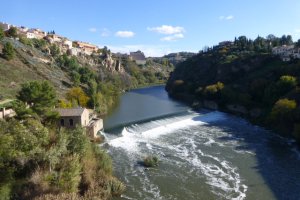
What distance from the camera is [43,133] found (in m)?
24.4

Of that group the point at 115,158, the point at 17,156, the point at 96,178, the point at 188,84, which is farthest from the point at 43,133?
the point at 188,84

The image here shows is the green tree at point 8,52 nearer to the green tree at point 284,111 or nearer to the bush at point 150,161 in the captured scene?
the bush at point 150,161

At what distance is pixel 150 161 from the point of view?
93.2ft

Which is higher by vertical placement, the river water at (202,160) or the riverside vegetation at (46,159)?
the riverside vegetation at (46,159)

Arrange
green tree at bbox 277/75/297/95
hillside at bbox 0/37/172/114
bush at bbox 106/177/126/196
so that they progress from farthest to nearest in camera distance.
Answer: hillside at bbox 0/37/172/114, green tree at bbox 277/75/297/95, bush at bbox 106/177/126/196

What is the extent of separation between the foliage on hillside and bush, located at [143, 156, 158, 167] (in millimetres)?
4237

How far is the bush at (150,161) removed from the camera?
28.4 meters

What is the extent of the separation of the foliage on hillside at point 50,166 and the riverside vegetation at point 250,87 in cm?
2389

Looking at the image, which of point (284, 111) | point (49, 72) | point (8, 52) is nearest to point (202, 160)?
point (284, 111)

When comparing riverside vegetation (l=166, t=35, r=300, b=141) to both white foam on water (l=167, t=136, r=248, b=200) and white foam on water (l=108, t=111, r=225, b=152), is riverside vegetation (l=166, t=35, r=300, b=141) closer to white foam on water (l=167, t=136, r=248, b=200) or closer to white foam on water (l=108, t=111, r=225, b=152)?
white foam on water (l=108, t=111, r=225, b=152)

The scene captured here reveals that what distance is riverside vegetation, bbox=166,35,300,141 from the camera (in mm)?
42281

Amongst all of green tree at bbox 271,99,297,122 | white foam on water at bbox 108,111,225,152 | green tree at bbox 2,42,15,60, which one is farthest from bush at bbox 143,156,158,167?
green tree at bbox 2,42,15,60

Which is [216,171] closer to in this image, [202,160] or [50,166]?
[202,160]

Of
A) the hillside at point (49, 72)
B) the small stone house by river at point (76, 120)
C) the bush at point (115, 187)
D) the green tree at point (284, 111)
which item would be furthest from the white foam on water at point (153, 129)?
the hillside at point (49, 72)
